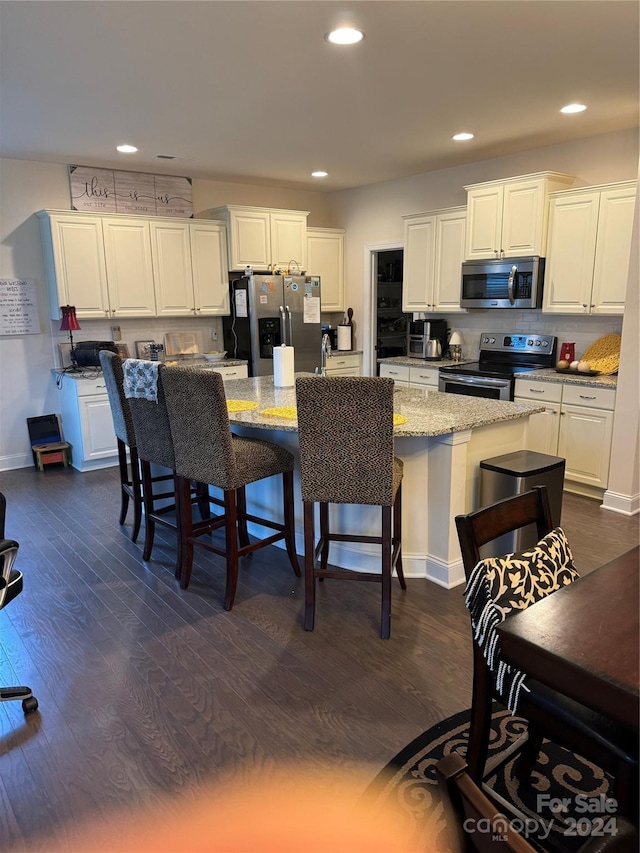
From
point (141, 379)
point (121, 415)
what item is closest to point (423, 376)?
point (121, 415)

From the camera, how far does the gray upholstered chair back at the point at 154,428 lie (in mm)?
3057

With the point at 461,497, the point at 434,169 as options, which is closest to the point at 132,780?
the point at 461,497

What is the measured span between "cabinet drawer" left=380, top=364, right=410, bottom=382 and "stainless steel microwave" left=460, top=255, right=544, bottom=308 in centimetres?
84

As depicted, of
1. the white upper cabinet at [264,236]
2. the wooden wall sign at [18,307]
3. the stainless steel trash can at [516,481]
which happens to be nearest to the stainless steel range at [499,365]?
the stainless steel trash can at [516,481]

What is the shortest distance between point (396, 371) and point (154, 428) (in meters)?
3.26

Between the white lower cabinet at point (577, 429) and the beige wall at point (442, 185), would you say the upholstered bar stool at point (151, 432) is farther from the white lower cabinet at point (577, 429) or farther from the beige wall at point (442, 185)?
the beige wall at point (442, 185)

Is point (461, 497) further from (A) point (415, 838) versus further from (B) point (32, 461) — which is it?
(B) point (32, 461)

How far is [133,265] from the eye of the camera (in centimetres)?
545

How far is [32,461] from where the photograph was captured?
18.1 ft

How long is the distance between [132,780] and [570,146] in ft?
17.0

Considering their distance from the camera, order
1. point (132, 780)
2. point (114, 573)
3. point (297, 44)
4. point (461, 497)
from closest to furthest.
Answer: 1. point (132, 780)
2. point (297, 44)
3. point (461, 497)
4. point (114, 573)

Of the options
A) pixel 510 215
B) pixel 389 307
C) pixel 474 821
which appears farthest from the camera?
pixel 389 307

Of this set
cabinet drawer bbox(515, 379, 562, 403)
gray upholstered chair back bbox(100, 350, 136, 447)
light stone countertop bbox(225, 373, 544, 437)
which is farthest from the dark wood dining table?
cabinet drawer bbox(515, 379, 562, 403)

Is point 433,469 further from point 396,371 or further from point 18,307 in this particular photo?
point 18,307
